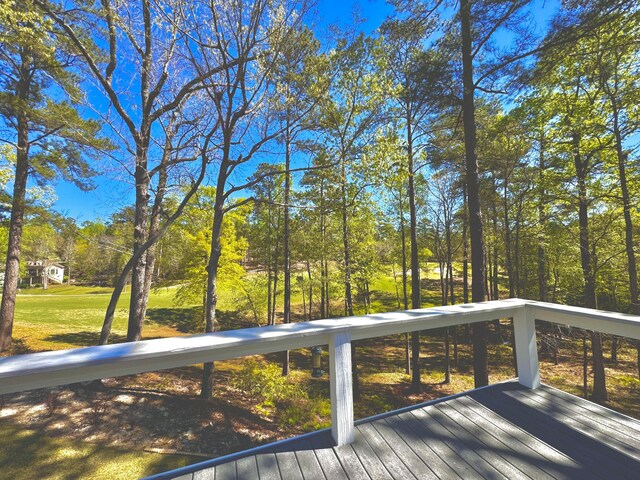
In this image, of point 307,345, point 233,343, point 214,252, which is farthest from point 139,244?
point 307,345

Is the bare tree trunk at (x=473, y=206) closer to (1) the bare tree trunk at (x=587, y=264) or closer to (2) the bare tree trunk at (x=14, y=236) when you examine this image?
(1) the bare tree trunk at (x=587, y=264)

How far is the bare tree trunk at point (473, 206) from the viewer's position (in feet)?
15.3

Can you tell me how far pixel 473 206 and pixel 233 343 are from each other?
4.70 m

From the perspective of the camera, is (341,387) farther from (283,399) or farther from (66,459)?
(283,399)

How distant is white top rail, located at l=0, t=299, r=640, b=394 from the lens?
1.14 m

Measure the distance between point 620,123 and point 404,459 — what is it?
34.1 ft

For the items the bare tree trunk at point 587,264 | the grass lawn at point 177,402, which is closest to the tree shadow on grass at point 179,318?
the grass lawn at point 177,402

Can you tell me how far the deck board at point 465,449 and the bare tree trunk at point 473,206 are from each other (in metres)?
2.73

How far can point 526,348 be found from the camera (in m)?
2.36

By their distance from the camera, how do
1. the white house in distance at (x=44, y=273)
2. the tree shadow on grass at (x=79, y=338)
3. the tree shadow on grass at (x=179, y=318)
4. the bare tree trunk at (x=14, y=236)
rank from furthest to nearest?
1. the white house in distance at (x=44, y=273)
2. the tree shadow on grass at (x=179, y=318)
3. the tree shadow on grass at (x=79, y=338)
4. the bare tree trunk at (x=14, y=236)

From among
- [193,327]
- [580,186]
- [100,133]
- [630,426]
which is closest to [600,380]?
[580,186]

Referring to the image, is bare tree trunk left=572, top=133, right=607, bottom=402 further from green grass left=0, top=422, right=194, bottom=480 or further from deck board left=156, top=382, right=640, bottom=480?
green grass left=0, top=422, right=194, bottom=480

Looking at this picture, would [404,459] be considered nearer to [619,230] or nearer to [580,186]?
[580,186]

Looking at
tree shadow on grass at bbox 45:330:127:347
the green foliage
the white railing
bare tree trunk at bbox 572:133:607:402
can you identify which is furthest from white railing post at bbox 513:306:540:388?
tree shadow on grass at bbox 45:330:127:347
